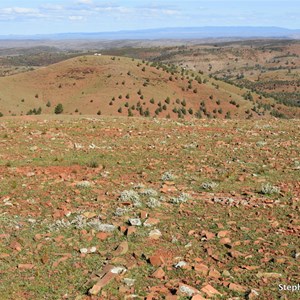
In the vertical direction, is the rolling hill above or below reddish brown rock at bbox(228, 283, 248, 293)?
below

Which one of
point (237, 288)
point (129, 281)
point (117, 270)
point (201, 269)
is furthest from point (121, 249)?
point (237, 288)

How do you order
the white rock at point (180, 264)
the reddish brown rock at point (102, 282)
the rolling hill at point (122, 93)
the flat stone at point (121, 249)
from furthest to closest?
the rolling hill at point (122, 93) → the flat stone at point (121, 249) → the white rock at point (180, 264) → the reddish brown rock at point (102, 282)

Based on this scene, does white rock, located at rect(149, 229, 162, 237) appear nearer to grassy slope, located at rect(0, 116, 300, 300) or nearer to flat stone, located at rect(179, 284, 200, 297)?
grassy slope, located at rect(0, 116, 300, 300)

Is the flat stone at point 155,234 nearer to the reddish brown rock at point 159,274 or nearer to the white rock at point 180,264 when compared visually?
the white rock at point 180,264

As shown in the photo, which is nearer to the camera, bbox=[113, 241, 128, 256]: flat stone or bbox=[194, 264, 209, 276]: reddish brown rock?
bbox=[194, 264, 209, 276]: reddish brown rock

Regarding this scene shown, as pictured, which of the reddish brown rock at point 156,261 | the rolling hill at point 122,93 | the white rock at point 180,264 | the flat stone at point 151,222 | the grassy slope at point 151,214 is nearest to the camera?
the grassy slope at point 151,214

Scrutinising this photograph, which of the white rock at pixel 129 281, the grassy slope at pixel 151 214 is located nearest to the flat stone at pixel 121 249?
the grassy slope at pixel 151 214

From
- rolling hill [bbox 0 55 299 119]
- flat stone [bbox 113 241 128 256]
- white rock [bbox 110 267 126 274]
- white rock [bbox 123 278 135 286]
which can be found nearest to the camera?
white rock [bbox 123 278 135 286]

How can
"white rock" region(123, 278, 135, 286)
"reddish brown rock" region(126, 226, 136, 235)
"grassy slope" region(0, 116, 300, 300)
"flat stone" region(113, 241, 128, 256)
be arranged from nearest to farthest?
1. "white rock" region(123, 278, 135, 286)
2. "grassy slope" region(0, 116, 300, 300)
3. "flat stone" region(113, 241, 128, 256)
4. "reddish brown rock" region(126, 226, 136, 235)

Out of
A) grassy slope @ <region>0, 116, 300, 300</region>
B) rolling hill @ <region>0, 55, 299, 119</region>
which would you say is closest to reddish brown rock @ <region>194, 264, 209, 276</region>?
grassy slope @ <region>0, 116, 300, 300</region>
